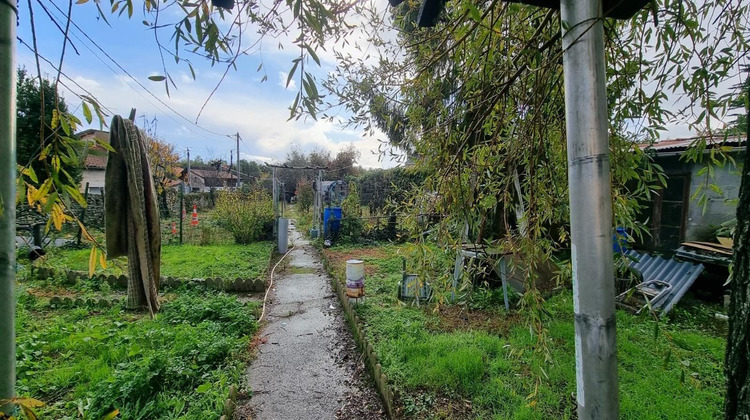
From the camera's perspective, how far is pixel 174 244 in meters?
8.59

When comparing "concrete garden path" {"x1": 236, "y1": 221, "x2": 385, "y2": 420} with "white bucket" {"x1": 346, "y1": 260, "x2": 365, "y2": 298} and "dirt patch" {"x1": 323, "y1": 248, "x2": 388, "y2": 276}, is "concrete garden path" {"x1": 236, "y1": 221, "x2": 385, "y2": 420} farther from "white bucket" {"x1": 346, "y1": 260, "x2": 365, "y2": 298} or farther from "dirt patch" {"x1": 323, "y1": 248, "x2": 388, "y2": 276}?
"dirt patch" {"x1": 323, "y1": 248, "x2": 388, "y2": 276}

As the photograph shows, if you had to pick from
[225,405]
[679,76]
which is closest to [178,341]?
[225,405]

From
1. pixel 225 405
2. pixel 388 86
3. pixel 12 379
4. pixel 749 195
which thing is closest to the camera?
pixel 12 379

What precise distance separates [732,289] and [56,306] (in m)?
6.55

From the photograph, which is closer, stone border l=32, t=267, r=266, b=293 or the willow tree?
the willow tree

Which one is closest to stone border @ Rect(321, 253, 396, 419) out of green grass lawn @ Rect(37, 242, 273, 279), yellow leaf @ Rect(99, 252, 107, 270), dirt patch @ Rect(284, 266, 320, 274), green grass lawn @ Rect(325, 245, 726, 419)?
green grass lawn @ Rect(325, 245, 726, 419)

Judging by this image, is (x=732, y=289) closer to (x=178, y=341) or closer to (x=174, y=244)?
(x=178, y=341)

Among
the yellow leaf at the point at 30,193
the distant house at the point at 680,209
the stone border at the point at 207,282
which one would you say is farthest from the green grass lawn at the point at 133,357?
the distant house at the point at 680,209

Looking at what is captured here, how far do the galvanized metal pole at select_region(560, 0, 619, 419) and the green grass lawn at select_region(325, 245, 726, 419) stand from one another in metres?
0.70

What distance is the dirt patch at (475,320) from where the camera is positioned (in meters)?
3.57

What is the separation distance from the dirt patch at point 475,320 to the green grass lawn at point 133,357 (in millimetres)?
2268

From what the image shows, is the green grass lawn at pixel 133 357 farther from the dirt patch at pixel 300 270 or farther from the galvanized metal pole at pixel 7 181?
the dirt patch at pixel 300 270

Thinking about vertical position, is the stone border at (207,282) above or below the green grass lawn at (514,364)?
above

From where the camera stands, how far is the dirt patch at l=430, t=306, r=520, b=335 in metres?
3.57
